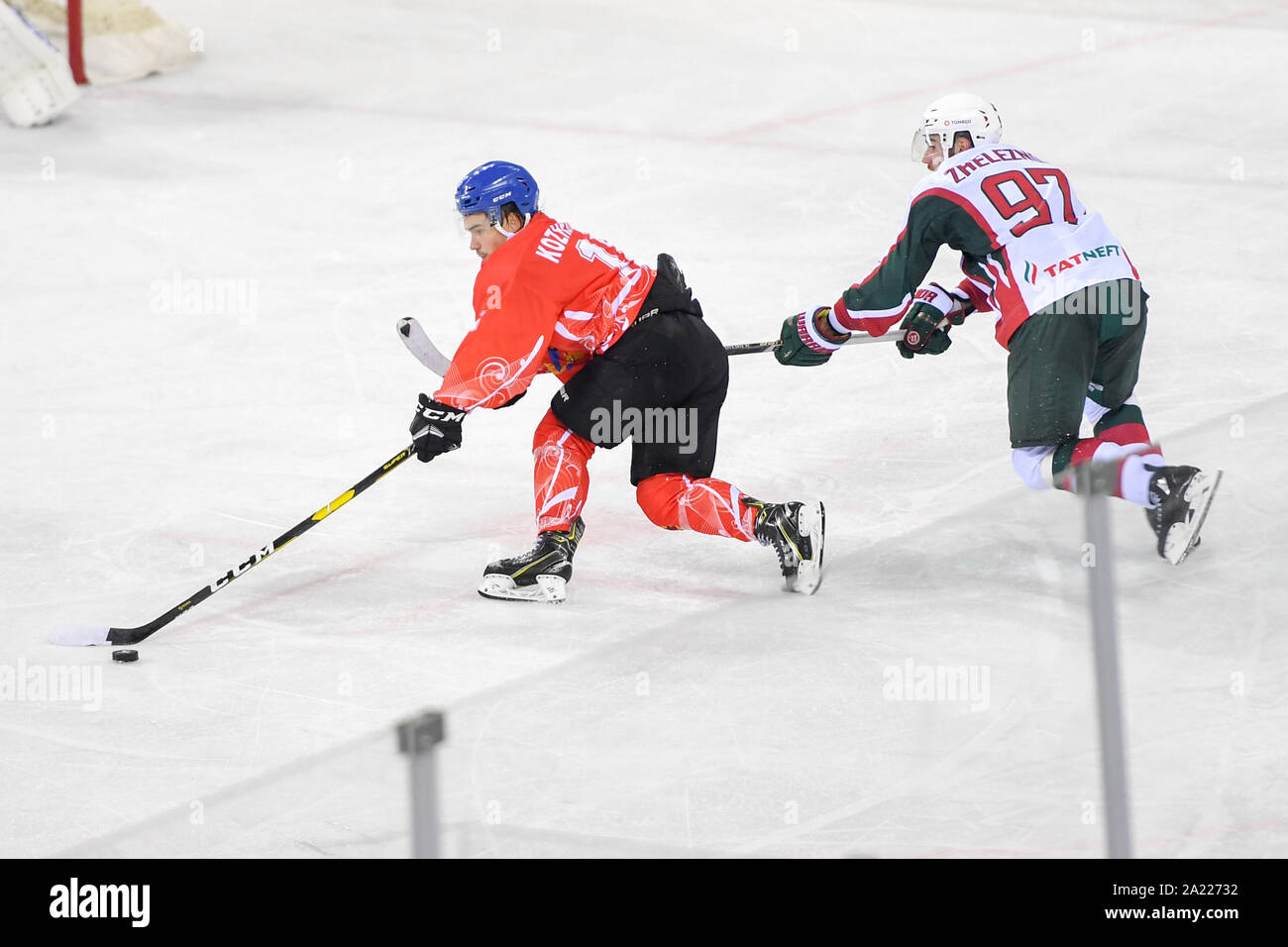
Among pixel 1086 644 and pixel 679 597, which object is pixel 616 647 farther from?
pixel 679 597

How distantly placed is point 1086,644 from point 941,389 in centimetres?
345

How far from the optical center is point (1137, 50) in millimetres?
9516

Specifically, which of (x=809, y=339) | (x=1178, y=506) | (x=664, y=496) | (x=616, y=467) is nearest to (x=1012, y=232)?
(x=809, y=339)

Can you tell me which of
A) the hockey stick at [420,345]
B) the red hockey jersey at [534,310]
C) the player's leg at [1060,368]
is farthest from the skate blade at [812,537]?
the hockey stick at [420,345]

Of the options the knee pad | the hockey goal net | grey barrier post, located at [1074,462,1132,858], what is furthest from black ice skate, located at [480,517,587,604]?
the hockey goal net

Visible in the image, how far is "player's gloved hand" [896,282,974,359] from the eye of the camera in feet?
15.9

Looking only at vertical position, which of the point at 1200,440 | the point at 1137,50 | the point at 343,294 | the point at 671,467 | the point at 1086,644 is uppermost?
the point at 1137,50

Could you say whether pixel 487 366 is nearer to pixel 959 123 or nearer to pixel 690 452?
pixel 690 452

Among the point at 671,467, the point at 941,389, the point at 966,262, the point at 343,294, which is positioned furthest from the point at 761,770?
the point at 343,294

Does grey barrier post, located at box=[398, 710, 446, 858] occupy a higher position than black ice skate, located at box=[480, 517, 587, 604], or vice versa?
black ice skate, located at box=[480, 517, 587, 604]

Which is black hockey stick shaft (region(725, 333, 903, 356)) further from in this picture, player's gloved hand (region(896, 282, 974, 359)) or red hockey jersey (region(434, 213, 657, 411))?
red hockey jersey (region(434, 213, 657, 411))

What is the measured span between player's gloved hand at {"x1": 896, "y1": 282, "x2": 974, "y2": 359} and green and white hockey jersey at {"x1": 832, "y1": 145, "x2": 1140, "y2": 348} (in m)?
0.30
